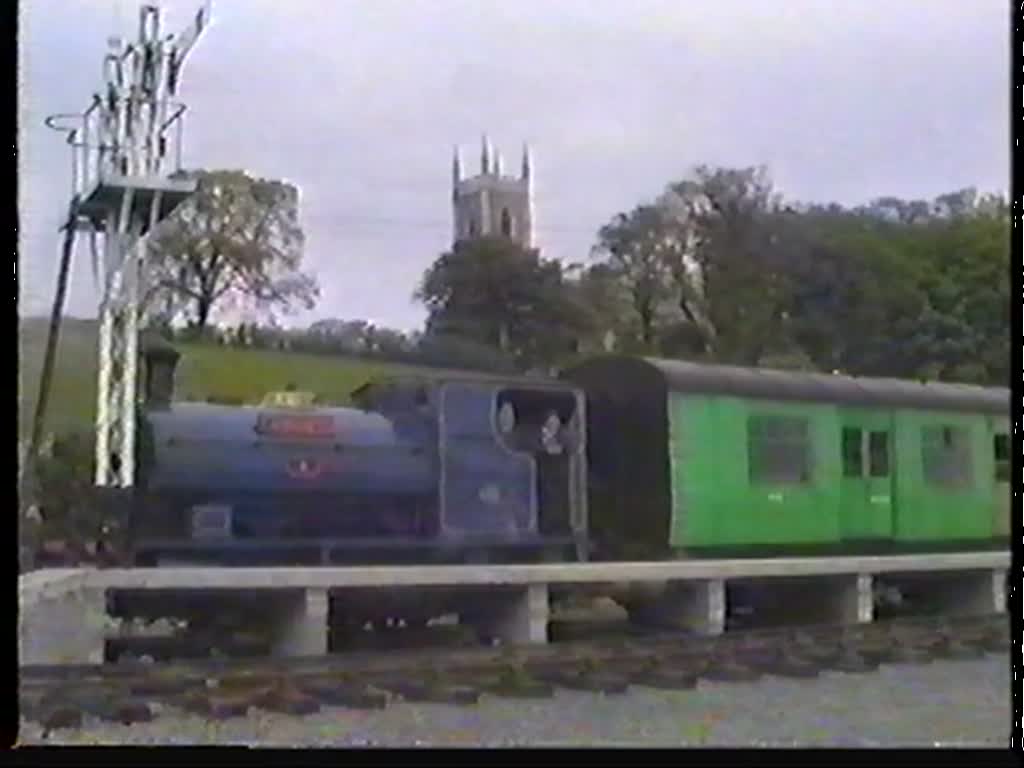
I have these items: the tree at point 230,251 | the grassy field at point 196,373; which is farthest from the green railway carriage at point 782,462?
the tree at point 230,251

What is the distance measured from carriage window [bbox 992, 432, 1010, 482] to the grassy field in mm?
1145

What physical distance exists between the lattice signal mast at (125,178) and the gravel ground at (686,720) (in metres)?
0.58

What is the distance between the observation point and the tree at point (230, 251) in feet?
6.84

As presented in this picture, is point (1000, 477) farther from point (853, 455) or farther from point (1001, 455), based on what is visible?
point (853, 455)

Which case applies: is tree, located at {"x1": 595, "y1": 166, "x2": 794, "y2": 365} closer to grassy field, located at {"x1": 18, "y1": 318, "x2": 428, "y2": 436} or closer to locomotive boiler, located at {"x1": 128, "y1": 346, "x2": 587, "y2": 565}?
locomotive boiler, located at {"x1": 128, "y1": 346, "x2": 587, "y2": 565}

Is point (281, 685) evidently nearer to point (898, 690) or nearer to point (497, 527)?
point (497, 527)

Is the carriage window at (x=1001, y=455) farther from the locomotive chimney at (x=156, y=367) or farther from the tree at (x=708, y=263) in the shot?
the locomotive chimney at (x=156, y=367)

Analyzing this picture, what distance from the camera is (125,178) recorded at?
7.06ft

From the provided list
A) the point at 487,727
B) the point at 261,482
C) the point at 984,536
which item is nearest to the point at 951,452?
the point at 984,536

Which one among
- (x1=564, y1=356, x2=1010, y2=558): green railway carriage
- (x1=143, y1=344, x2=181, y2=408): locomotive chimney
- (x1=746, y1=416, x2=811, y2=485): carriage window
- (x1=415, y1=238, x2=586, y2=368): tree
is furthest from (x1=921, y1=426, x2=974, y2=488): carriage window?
(x1=143, y1=344, x2=181, y2=408): locomotive chimney

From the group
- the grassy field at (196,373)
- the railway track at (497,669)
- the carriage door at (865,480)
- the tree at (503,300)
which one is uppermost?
the tree at (503,300)

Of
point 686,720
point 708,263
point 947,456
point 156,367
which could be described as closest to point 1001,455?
point 947,456

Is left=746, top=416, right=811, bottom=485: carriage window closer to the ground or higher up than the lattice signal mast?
closer to the ground

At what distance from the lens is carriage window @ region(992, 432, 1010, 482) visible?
7.04 ft
